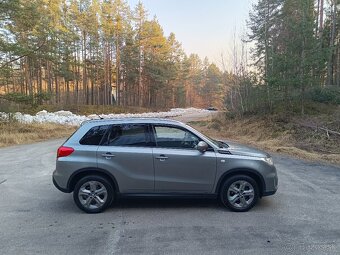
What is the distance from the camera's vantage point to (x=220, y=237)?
4176mm

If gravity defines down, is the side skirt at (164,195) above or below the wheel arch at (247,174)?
below

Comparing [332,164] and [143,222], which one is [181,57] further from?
[143,222]

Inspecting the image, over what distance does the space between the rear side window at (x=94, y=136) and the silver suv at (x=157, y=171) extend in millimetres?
22

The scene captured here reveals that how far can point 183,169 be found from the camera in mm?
5191

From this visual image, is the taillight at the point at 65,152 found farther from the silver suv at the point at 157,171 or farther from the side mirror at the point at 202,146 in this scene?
the side mirror at the point at 202,146

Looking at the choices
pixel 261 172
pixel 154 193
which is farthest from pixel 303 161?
pixel 154 193

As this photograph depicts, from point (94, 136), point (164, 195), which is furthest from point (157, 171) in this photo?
point (94, 136)

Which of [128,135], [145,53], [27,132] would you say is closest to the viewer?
[128,135]

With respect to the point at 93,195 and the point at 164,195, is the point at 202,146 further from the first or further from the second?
the point at 93,195

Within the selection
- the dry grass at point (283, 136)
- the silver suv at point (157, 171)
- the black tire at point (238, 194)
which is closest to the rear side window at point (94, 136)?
the silver suv at point (157, 171)

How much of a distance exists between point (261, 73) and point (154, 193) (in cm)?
1566

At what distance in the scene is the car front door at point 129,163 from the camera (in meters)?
5.18

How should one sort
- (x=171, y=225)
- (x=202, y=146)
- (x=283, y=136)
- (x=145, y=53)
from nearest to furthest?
(x=171, y=225), (x=202, y=146), (x=283, y=136), (x=145, y=53)

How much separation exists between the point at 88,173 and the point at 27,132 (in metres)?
15.7
